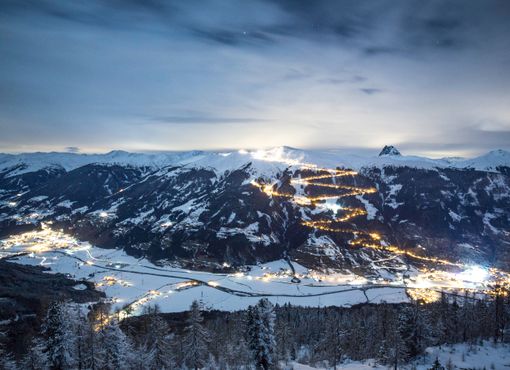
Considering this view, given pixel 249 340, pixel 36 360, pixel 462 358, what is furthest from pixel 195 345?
Result: pixel 462 358

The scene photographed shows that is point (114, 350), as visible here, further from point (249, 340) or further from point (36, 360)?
point (249, 340)

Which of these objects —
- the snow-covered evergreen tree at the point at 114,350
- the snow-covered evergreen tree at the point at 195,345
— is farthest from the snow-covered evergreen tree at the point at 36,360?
the snow-covered evergreen tree at the point at 195,345

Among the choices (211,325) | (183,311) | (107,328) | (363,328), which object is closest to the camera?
(107,328)

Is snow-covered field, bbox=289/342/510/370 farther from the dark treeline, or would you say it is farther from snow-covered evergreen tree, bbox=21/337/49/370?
snow-covered evergreen tree, bbox=21/337/49/370

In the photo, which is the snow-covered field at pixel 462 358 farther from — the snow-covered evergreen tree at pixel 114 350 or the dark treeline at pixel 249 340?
the snow-covered evergreen tree at pixel 114 350

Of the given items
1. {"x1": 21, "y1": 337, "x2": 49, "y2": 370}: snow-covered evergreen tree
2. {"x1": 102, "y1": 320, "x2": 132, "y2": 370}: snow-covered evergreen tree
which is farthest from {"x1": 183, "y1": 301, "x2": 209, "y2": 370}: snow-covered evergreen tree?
{"x1": 21, "y1": 337, "x2": 49, "y2": 370}: snow-covered evergreen tree

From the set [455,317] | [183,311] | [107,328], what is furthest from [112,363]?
[183,311]

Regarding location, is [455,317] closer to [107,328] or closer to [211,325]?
[211,325]
